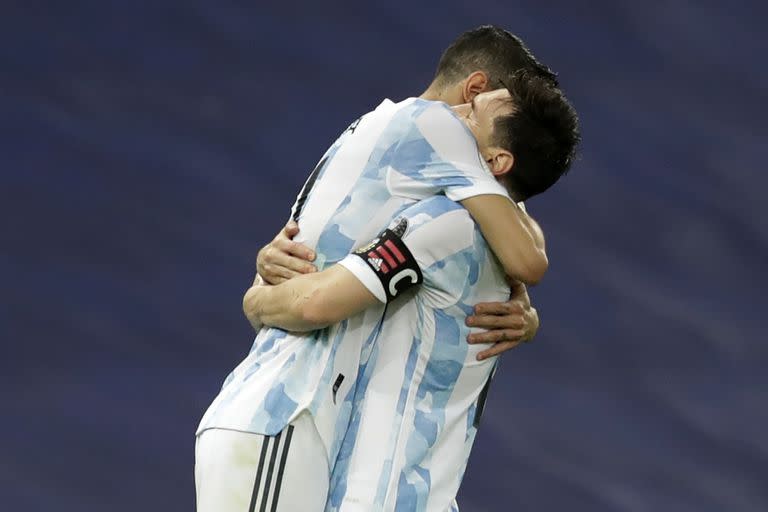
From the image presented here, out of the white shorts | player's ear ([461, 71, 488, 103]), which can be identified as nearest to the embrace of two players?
the white shorts

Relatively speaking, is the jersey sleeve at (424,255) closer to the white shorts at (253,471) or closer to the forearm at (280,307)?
the forearm at (280,307)

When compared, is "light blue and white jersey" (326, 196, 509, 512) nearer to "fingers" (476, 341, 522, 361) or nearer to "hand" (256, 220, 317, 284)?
"fingers" (476, 341, 522, 361)

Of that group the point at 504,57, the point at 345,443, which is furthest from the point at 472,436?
the point at 504,57

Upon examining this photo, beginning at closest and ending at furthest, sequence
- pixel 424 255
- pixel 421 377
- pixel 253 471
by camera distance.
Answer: pixel 253 471 → pixel 424 255 → pixel 421 377

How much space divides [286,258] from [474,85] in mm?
784

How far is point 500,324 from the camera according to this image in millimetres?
2723

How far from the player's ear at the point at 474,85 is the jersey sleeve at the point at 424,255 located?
607 millimetres

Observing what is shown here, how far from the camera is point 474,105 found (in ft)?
9.02

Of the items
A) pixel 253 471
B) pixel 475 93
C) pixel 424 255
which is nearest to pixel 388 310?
pixel 424 255

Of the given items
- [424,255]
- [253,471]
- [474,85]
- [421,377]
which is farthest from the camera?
[474,85]

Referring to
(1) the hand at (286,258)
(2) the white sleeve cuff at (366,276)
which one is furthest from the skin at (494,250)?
(2) the white sleeve cuff at (366,276)

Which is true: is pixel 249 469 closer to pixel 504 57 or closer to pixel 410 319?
pixel 410 319

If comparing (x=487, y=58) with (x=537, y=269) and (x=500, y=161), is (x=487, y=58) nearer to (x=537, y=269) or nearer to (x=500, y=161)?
(x=500, y=161)

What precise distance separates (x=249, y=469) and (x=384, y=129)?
759mm
